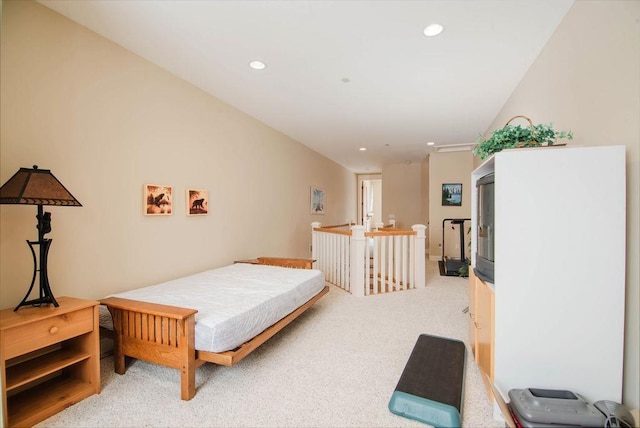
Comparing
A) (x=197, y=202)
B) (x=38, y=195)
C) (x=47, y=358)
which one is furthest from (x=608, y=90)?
(x=47, y=358)

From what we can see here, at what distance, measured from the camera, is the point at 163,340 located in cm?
195

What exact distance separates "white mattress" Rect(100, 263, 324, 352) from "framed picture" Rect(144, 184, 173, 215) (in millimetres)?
732

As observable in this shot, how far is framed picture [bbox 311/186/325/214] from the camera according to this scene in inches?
262

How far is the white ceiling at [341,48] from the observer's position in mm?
2078

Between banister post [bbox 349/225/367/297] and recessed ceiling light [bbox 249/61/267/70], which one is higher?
recessed ceiling light [bbox 249/61/267/70]

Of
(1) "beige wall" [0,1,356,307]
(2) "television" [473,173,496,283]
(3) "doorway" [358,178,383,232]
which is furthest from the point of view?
(3) "doorway" [358,178,383,232]

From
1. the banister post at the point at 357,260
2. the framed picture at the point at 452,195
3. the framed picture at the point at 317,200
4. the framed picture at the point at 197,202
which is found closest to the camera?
the framed picture at the point at 197,202

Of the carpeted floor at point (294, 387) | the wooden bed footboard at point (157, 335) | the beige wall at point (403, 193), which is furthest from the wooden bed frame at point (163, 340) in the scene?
the beige wall at point (403, 193)

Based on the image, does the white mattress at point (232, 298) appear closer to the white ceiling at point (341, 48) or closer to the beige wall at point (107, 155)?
the beige wall at point (107, 155)

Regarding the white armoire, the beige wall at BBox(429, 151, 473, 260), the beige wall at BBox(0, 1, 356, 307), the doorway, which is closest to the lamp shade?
the beige wall at BBox(0, 1, 356, 307)

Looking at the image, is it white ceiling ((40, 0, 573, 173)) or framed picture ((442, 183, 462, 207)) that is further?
framed picture ((442, 183, 462, 207))

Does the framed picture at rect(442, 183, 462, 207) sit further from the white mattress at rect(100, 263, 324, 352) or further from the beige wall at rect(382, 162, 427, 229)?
the white mattress at rect(100, 263, 324, 352)

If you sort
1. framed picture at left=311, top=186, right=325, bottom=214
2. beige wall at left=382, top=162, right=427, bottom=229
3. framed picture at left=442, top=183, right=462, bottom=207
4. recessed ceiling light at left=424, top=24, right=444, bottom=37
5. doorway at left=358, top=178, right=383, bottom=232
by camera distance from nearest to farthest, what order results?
recessed ceiling light at left=424, top=24, right=444, bottom=37
framed picture at left=311, top=186, right=325, bottom=214
framed picture at left=442, top=183, right=462, bottom=207
beige wall at left=382, top=162, right=427, bottom=229
doorway at left=358, top=178, right=383, bottom=232

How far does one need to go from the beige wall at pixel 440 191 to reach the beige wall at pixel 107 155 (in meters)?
4.74
